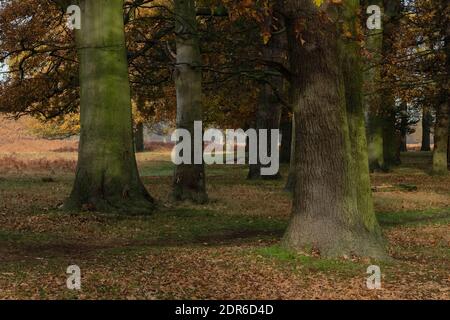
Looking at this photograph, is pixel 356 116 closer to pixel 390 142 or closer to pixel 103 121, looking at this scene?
pixel 103 121

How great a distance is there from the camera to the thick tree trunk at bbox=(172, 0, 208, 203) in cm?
1841

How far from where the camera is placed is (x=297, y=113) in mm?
10547

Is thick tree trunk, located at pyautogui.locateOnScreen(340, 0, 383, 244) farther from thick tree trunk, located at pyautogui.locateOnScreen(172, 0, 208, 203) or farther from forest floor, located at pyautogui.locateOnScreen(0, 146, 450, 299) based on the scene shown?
thick tree trunk, located at pyautogui.locateOnScreen(172, 0, 208, 203)

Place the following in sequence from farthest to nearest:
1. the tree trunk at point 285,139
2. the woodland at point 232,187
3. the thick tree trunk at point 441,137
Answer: the tree trunk at point 285,139, the thick tree trunk at point 441,137, the woodland at point 232,187

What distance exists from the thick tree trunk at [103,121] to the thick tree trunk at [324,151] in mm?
6170

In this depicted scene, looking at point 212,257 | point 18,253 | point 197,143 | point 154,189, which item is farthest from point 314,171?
point 154,189

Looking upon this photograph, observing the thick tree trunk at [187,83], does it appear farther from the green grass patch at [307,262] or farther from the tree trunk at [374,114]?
the tree trunk at [374,114]

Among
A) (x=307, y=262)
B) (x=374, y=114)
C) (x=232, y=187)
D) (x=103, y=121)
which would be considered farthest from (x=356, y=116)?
(x=374, y=114)

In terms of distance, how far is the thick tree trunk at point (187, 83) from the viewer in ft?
60.4

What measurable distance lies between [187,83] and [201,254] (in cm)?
854

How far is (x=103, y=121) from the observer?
1541 cm

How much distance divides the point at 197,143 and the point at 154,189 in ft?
17.7

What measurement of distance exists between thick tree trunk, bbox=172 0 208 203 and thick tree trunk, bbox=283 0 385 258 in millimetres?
8200

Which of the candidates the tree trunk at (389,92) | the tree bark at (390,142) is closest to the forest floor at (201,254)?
the tree trunk at (389,92)
